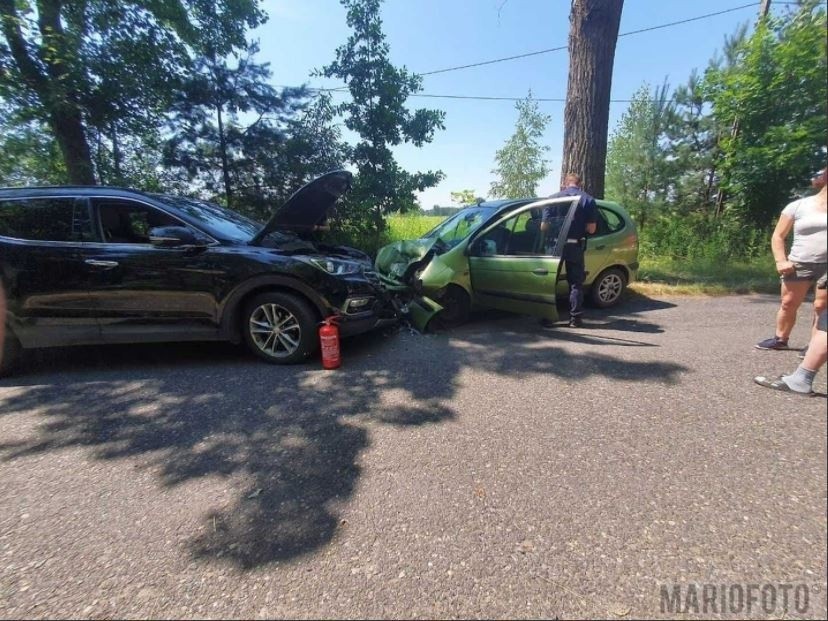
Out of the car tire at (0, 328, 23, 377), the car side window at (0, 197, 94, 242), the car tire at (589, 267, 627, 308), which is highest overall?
the car side window at (0, 197, 94, 242)

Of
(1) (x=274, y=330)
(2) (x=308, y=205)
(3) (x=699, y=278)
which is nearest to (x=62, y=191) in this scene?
(2) (x=308, y=205)

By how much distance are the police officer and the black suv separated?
2648 mm

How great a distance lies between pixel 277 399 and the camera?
311 cm

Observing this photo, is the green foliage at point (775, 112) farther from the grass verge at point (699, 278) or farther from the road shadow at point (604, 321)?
the road shadow at point (604, 321)

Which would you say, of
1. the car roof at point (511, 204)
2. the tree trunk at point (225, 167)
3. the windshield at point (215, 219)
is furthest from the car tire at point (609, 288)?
the tree trunk at point (225, 167)

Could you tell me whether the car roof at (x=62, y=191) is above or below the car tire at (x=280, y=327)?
above

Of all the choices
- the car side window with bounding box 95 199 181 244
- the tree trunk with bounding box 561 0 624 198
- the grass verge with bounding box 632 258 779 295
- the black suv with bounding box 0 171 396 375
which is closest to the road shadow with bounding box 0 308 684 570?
the black suv with bounding box 0 171 396 375

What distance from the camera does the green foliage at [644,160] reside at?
1073cm

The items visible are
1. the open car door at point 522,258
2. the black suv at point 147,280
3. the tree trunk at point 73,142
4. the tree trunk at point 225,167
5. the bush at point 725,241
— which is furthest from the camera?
the tree trunk at point 225,167

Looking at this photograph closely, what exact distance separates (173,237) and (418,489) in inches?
124

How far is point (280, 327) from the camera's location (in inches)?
149

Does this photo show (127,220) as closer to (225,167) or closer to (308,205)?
(308,205)

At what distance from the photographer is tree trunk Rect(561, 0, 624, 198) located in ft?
19.6

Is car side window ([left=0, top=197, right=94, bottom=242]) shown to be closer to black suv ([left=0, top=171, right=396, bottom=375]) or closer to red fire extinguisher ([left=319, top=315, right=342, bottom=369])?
black suv ([left=0, top=171, right=396, bottom=375])
